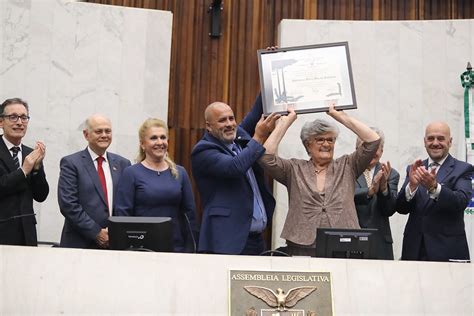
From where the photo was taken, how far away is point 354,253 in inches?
163

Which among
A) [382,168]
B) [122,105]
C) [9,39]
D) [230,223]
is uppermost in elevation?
Result: [9,39]

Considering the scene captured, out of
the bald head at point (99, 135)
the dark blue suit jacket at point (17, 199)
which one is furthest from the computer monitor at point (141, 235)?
the bald head at point (99, 135)

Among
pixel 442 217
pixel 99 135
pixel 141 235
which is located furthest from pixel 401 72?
pixel 141 235

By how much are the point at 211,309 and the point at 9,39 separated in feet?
11.0

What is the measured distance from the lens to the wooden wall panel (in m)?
6.83

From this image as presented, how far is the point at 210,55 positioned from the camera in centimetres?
695

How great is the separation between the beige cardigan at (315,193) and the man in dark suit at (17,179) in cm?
130

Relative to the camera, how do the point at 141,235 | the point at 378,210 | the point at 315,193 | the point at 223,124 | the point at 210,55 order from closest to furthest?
the point at 141,235, the point at 315,193, the point at 223,124, the point at 378,210, the point at 210,55

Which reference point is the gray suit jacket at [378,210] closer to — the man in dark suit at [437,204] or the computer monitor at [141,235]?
the man in dark suit at [437,204]

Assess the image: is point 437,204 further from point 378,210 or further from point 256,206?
point 256,206

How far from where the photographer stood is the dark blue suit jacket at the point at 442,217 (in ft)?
16.3

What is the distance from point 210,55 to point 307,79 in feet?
6.96

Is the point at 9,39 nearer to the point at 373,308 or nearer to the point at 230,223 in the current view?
the point at 230,223

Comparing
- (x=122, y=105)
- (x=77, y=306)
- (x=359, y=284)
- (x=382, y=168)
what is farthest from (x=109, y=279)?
(x=122, y=105)
